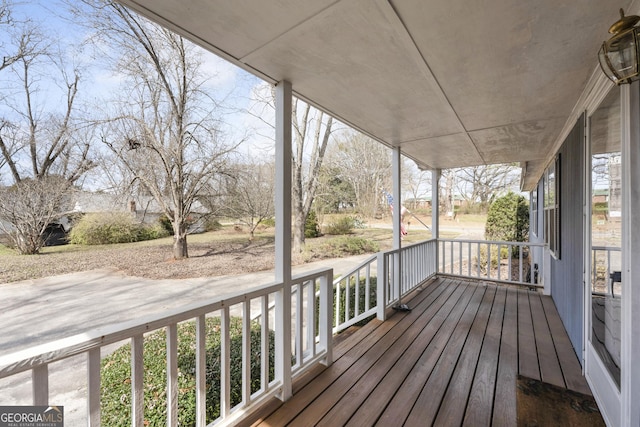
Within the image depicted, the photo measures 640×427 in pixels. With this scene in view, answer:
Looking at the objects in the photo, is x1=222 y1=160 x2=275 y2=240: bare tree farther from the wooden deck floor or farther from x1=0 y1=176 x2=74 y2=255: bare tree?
the wooden deck floor

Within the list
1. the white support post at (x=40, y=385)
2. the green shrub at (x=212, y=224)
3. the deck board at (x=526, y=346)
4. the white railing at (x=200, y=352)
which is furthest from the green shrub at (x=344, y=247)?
the white support post at (x=40, y=385)

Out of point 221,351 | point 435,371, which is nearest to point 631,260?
point 435,371

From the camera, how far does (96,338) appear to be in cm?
101

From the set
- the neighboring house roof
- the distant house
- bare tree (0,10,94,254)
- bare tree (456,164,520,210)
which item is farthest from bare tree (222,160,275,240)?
bare tree (456,164,520,210)

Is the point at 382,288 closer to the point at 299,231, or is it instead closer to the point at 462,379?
the point at 462,379

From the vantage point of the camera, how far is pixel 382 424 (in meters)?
1.62

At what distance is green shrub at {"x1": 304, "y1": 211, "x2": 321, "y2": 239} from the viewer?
11.2 m

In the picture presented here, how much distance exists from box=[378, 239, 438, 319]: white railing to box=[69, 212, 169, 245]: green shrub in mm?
5538

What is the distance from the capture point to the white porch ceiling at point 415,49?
3.92 ft

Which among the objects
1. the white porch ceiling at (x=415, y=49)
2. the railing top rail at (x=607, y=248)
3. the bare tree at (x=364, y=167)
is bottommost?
the railing top rail at (x=607, y=248)

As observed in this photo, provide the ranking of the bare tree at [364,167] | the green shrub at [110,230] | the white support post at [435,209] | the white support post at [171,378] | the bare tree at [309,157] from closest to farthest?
the white support post at [171,378]
the green shrub at [110,230]
the white support post at [435,209]
the bare tree at [309,157]
the bare tree at [364,167]

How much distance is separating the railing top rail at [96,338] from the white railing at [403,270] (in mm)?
2156

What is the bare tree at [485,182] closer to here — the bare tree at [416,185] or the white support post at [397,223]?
the bare tree at [416,185]

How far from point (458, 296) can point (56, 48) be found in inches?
295
